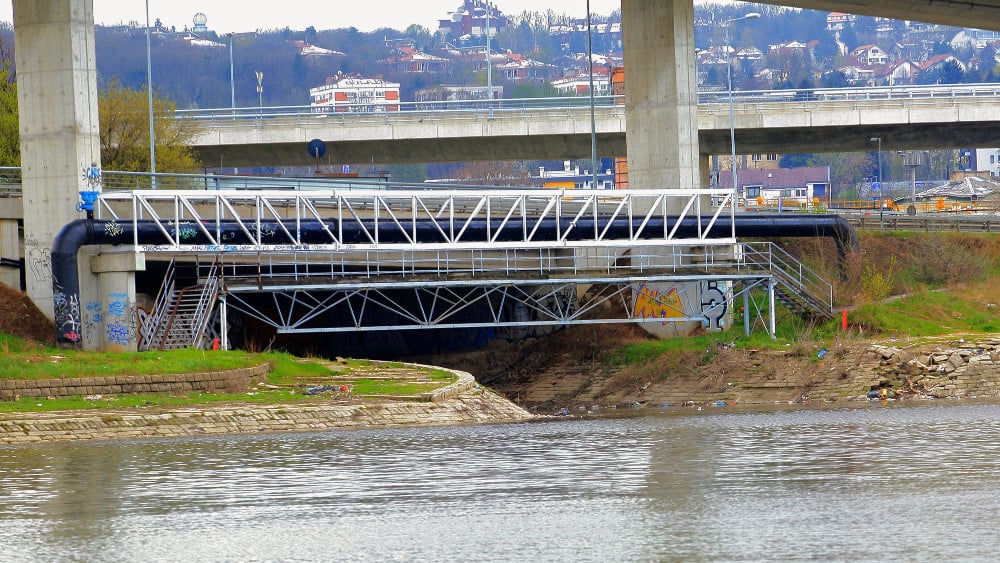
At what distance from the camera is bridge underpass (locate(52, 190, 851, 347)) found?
144 ft

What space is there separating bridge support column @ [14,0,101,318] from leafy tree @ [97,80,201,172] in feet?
74.9

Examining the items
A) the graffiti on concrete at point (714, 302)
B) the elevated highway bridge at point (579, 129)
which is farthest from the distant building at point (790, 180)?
the graffiti on concrete at point (714, 302)

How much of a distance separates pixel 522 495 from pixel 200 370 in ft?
51.2

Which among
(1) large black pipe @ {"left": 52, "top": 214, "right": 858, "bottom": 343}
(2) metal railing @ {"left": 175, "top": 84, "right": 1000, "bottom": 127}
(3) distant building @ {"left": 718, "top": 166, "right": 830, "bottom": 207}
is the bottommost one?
(1) large black pipe @ {"left": 52, "top": 214, "right": 858, "bottom": 343}

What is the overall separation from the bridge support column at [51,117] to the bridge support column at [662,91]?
18.3 metres

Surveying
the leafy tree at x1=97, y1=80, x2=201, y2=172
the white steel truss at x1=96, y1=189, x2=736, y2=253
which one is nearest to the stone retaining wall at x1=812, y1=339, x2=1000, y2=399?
the white steel truss at x1=96, y1=189, x2=736, y2=253

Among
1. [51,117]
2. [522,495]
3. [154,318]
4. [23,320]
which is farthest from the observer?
[51,117]

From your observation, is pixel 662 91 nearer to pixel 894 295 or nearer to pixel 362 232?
pixel 894 295

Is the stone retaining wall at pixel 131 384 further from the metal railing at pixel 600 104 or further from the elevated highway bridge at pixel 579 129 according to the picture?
the metal railing at pixel 600 104

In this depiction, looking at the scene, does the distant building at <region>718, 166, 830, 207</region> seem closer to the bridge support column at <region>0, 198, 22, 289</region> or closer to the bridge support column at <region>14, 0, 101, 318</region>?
the bridge support column at <region>0, 198, 22, 289</region>

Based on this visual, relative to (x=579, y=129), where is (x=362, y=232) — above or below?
below

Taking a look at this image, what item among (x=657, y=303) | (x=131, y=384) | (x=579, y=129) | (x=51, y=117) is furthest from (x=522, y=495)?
(x=579, y=129)

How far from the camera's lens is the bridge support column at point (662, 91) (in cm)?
5234

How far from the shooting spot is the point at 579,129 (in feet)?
228
